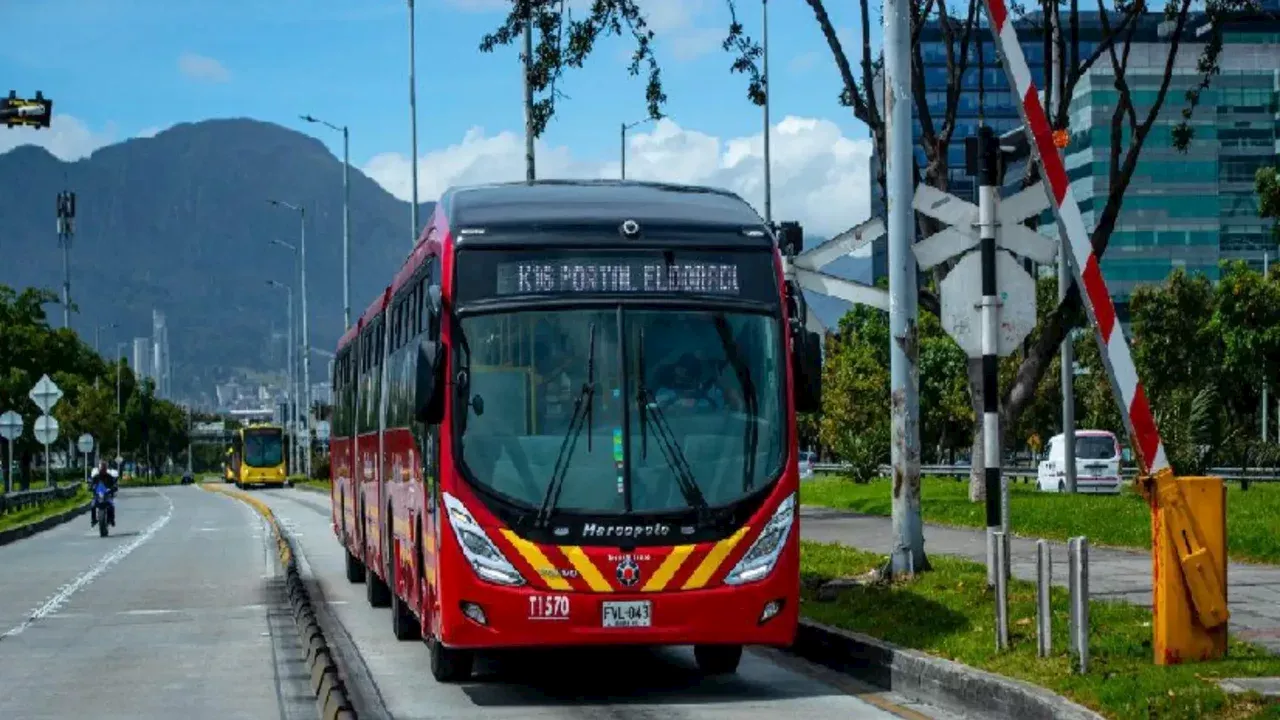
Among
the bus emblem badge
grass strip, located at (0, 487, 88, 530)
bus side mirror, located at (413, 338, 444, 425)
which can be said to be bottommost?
grass strip, located at (0, 487, 88, 530)

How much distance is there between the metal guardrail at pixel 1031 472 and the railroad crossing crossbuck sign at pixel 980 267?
1658 cm

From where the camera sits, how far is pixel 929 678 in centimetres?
1291

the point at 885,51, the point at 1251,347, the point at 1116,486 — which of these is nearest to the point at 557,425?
the point at 885,51

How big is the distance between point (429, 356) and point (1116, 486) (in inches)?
1806

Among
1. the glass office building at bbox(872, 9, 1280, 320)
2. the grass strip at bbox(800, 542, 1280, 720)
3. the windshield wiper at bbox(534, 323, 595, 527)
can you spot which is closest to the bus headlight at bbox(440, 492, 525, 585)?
the windshield wiper at bbox(534, 323, 595, 527)

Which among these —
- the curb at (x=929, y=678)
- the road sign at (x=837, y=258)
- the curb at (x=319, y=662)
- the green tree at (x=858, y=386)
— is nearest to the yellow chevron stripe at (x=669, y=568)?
the curb at (x=929, y=678)

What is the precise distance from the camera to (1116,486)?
56.9 metres

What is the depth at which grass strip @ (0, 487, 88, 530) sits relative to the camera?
48.2 metres

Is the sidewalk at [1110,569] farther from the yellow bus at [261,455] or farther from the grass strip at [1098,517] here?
the yellow bus at [261,455]

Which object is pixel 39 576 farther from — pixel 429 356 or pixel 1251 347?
pixel 1251 347

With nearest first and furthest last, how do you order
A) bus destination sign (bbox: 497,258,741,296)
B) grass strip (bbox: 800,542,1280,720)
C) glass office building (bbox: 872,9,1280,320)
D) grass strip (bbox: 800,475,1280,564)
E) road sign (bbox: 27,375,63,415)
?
1. grass strip (bbox: 800,542,1280,720)
2. bus destination sign (bbox: 497,258,741,296)
3. grass strip (bbox: 800,475,1280,564)
4. road sign (bbox: 27,375,63,415)
5. glass office building (bbox: 872,9,1280,320)

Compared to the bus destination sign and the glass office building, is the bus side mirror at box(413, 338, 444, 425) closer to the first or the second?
the bus destination sign

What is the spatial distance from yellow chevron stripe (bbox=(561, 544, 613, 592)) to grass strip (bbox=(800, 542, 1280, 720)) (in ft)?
7.16

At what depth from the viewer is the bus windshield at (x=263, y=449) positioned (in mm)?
104125
